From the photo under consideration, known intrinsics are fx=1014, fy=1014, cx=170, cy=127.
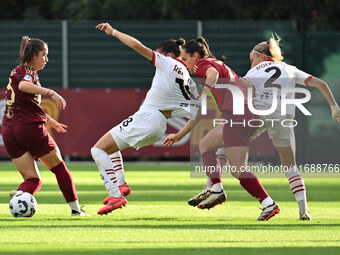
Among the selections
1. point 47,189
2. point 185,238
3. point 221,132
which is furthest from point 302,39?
point 185,238

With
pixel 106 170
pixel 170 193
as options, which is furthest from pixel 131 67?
pixel 106 170

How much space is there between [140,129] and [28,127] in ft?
3.99

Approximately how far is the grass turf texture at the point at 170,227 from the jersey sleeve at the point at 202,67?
62.1 inches

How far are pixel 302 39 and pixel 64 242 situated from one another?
1572 cm

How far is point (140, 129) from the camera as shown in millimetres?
11031

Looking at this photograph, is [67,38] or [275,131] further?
[67,38]

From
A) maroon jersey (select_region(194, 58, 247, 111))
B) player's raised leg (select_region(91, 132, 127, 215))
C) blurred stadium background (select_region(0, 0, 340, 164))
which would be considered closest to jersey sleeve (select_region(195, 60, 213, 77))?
maroon jersey (select_region(194, 58, 247, 111))

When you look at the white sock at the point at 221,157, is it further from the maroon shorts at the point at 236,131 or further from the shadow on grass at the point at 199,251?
the shadow on grass at the point at 199,251

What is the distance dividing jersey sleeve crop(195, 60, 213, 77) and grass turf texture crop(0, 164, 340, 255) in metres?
1.58

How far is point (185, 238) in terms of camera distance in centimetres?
917

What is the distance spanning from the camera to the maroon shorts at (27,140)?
10.7m

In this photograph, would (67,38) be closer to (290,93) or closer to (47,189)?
(47,189)

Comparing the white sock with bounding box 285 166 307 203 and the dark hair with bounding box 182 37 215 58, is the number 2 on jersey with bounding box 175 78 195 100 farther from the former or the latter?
the white sock with bounding box 285 166 307 203

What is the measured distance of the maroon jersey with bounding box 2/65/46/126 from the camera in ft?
35.0
